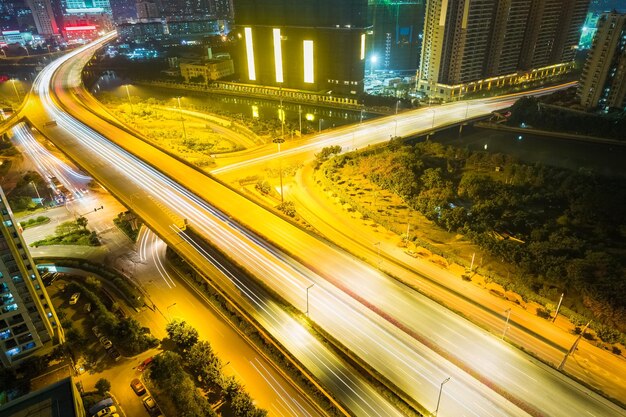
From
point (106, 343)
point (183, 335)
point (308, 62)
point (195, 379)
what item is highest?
point (308, 62)

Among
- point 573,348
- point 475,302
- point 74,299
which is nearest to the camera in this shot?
point 573,348

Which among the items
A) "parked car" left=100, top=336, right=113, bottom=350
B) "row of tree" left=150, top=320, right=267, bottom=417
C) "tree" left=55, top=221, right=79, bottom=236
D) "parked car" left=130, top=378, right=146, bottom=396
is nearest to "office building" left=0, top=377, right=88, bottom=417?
"parked car" left=130, top=378, right=146, bottom=396

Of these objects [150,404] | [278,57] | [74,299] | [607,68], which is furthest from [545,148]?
[74,299]

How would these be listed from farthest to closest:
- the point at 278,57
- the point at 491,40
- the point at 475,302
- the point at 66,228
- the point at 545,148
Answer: the point at 278,57, the point at 491,40, the point at 545,148, the point at 66,228, the point at 475,302

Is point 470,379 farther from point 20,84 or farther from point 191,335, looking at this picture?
point 20,84

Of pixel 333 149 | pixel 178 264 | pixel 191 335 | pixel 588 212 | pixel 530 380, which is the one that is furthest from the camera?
pixel 333 149

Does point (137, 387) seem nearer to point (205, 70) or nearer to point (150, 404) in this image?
point (150, 404)

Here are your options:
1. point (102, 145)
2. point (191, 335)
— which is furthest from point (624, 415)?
point (102, 145)
